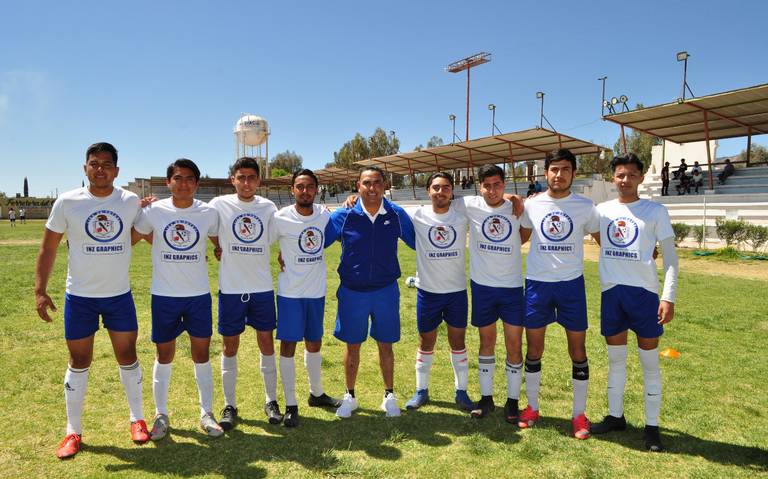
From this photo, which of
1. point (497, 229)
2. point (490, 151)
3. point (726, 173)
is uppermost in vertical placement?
point (490, 151)

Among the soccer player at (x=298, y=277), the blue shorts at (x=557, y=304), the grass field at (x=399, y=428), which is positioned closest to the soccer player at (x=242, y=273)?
the soccer player at (x=298, y=277)

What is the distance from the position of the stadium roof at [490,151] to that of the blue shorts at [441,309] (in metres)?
24.0

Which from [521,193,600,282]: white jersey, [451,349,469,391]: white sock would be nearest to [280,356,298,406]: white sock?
[451,349,469,391]: white sock

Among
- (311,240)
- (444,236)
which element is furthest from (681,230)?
(311,240)

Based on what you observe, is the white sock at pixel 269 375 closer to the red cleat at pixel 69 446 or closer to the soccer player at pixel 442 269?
the soccer player at pixel 442 269

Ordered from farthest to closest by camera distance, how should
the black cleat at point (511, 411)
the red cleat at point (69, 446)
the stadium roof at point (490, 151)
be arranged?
the stadium roof at point (490, 151) < the black cleat at point (511, 411) < the red cleat at point (69, 446)

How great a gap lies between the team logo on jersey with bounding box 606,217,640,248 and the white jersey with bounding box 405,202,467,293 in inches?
51.9

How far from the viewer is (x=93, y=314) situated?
375 cm

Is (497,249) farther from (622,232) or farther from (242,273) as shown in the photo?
(242,273)

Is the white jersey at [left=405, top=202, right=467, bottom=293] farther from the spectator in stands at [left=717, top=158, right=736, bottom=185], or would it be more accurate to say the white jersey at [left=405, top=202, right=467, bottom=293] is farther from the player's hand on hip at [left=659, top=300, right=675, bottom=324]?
the spectator in stands at [left=717, top=158, right=736, bottom=185]

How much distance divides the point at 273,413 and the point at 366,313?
1310 millimetres

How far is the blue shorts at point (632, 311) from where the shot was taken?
379cm

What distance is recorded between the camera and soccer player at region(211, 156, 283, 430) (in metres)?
4.13

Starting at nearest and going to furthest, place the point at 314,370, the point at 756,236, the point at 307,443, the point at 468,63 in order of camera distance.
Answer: the point at 307,443 → the point at 314,370 → the point at 756,236 → the point at 468,63
